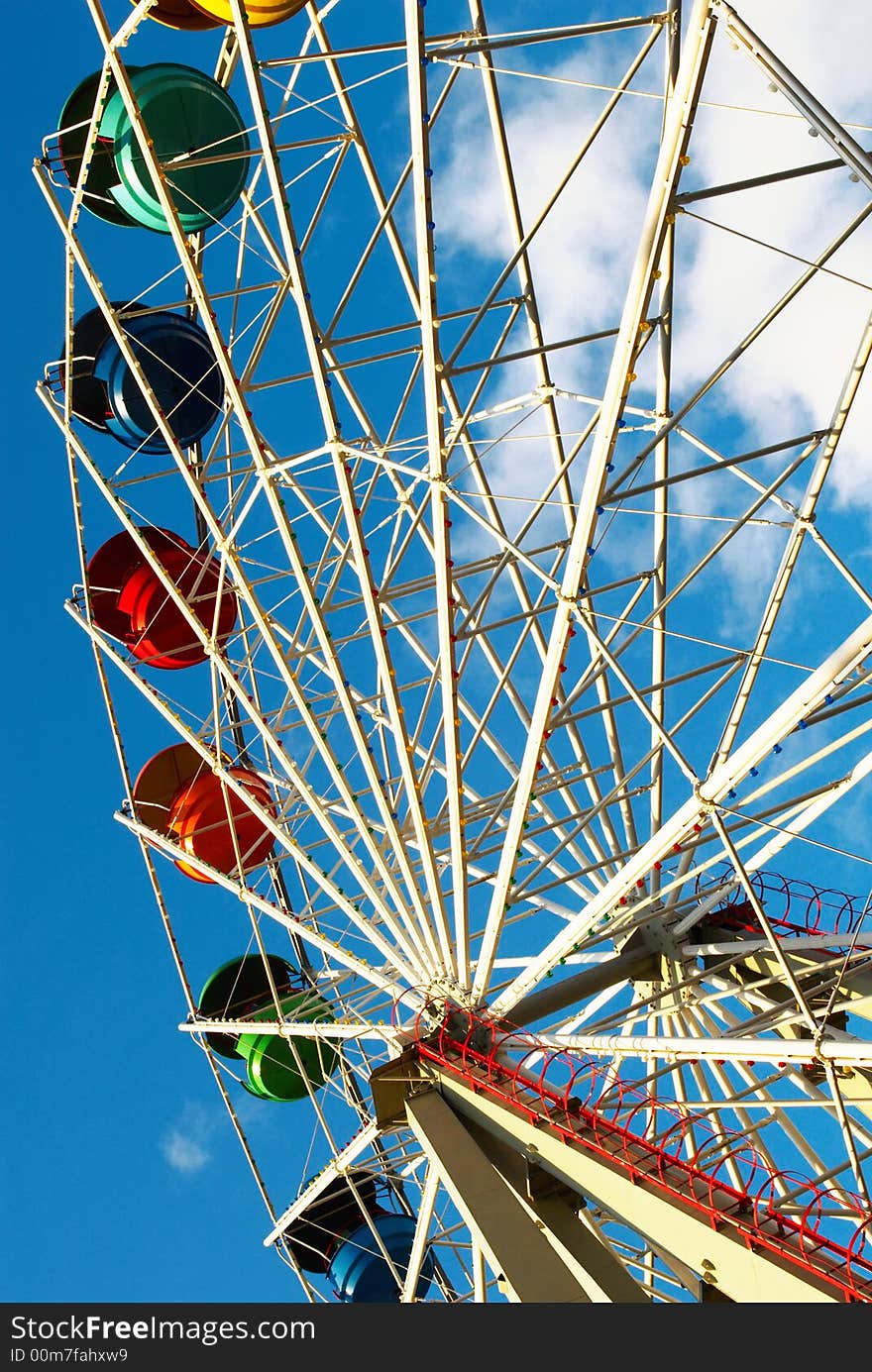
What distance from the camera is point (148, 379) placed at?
71.8ft

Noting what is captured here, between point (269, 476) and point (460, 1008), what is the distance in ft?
30.1

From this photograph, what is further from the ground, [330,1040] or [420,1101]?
[330,1040]

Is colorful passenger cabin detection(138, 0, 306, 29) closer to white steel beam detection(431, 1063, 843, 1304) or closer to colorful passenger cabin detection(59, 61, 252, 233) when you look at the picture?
colorful passenger cabin detection(59, 61, 252, 233)

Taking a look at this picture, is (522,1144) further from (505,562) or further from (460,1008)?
(505,562)

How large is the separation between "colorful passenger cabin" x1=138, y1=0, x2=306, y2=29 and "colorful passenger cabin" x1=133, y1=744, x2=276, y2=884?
1239cm

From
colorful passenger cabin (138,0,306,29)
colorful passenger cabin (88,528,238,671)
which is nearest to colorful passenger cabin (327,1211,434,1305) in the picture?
colorful passenger cabin (88,528,238,671)

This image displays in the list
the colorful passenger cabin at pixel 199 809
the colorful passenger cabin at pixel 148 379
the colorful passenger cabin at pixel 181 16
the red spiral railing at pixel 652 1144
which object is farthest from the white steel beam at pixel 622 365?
the colorful passenger cabin at pixel 199 809

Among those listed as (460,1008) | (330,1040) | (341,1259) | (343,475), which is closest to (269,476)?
(343,475)

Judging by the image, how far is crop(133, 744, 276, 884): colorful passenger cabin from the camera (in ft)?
84.1

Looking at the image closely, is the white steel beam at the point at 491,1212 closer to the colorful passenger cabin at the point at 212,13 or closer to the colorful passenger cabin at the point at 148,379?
the colorful passenger cabin at the point at 148,379

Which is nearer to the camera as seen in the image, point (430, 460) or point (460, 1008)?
point (430, 460)

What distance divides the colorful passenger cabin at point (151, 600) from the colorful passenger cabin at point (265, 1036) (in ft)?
21.9

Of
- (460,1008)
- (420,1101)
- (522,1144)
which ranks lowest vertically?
(522,1144)

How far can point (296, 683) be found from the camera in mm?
19641
